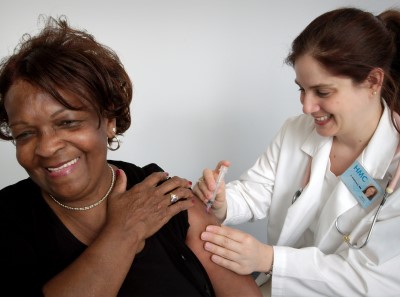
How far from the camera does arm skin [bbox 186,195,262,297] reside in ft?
4.02

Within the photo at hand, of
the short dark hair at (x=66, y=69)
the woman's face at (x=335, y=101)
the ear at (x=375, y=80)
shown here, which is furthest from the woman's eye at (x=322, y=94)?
the short dark hair at (x=66, y=69)

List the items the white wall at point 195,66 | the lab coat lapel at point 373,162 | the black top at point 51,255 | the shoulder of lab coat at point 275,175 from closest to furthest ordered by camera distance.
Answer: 1. the black top at point 51,255
2. the lab coat lapel at point 373,162
3. the shoulder of lab coat at point 275,175
4. the white wall at point 195,66

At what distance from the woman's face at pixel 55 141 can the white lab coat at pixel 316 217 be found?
2.39ft

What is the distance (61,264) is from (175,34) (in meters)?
1.36

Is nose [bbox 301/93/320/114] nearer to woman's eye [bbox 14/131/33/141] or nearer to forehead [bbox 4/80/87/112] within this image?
forehead [bbox 4/80/87/112]

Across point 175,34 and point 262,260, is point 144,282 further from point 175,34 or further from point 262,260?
point 175,34

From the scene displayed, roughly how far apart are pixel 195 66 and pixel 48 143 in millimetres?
1228

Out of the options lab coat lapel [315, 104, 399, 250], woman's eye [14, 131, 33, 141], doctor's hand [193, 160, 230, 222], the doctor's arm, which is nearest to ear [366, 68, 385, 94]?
lab coat lapel [315, 104, 399, 250]

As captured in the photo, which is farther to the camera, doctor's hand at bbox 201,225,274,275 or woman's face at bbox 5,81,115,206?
doctor's hand at bbox 201,225,274,275

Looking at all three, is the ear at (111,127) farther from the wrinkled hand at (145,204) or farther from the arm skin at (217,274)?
the arm skin at (217,274)

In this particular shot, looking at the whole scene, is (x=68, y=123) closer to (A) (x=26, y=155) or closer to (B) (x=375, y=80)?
(A) (x=26, y=155)

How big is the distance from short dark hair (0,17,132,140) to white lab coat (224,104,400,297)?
0.77m

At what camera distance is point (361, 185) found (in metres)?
1.32

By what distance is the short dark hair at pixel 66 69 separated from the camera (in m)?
0.97
